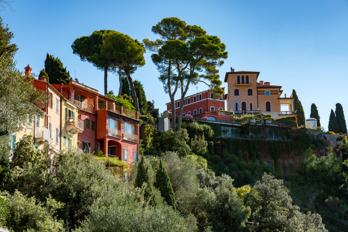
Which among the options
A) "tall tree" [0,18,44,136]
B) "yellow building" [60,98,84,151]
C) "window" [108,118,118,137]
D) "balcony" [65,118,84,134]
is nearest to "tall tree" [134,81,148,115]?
"window" [108,118,118,137]

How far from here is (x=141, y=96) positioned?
202 ft

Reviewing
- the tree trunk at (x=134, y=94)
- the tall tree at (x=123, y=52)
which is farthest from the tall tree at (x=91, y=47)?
the tree trunk at (x=134, y=94)

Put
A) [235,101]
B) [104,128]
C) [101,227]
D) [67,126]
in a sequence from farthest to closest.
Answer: [235,101] < [104,128] < [67,126] < [101,227]

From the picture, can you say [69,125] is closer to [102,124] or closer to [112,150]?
[102,124]

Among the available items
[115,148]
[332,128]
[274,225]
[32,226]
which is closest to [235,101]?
[332,128]

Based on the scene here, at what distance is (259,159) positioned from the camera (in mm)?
66438

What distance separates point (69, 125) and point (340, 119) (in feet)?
188

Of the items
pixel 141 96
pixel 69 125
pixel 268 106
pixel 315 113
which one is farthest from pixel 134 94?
pixel 315 113

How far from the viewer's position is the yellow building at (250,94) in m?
84.6

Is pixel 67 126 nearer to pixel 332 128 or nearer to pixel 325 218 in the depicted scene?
pixel 325 218

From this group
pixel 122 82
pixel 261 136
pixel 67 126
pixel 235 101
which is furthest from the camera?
pixel 235 101

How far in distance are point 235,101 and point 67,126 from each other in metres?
47.8

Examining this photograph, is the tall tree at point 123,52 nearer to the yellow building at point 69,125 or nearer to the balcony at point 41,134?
the yellow building at point 69,125

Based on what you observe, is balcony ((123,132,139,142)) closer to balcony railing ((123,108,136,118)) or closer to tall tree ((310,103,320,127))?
balcony railing ((123,108,136,118))
